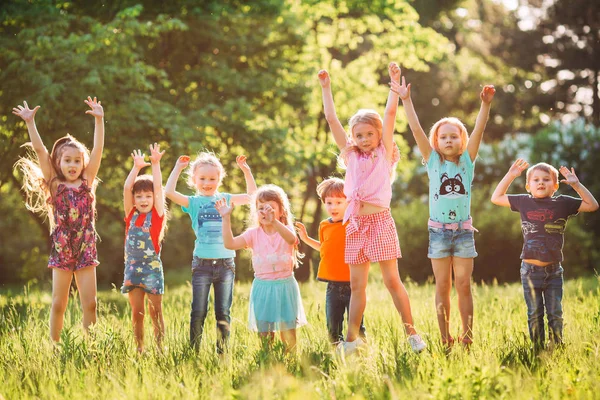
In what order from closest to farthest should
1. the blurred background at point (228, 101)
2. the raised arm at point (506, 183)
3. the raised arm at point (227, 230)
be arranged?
the raised arm at point (227, 230) → the raised arm at point (506, 183) → the blurred background at point (228, 101)

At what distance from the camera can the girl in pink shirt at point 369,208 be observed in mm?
4891

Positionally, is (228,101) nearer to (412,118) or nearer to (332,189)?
(332,189)

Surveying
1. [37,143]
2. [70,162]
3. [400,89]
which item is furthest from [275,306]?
[37,143]

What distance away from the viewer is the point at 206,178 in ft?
18.2

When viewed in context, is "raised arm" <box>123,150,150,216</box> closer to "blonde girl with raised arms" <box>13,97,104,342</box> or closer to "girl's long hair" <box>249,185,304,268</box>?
"blonde girl with raised arms" <box>13,97,104,342</box>

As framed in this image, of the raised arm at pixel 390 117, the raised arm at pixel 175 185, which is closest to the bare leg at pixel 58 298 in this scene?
the raised arm at pixel 175 185

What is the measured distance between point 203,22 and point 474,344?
9004mm

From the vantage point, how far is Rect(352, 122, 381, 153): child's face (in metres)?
4.98

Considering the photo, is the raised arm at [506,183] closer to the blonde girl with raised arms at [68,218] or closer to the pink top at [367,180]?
the pink top at [367,180]

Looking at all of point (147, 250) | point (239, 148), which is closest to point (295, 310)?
point (147, 250)

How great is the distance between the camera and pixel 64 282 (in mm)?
5402

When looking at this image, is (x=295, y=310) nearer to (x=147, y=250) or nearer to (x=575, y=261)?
(x=147, y=250)

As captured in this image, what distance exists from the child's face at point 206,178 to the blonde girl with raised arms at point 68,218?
810 mm

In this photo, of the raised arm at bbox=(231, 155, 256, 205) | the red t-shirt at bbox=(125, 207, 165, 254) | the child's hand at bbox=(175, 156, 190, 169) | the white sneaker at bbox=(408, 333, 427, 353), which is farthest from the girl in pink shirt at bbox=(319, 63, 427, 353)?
the red t-shirt at bbox=(125, 207, 165, 254)
